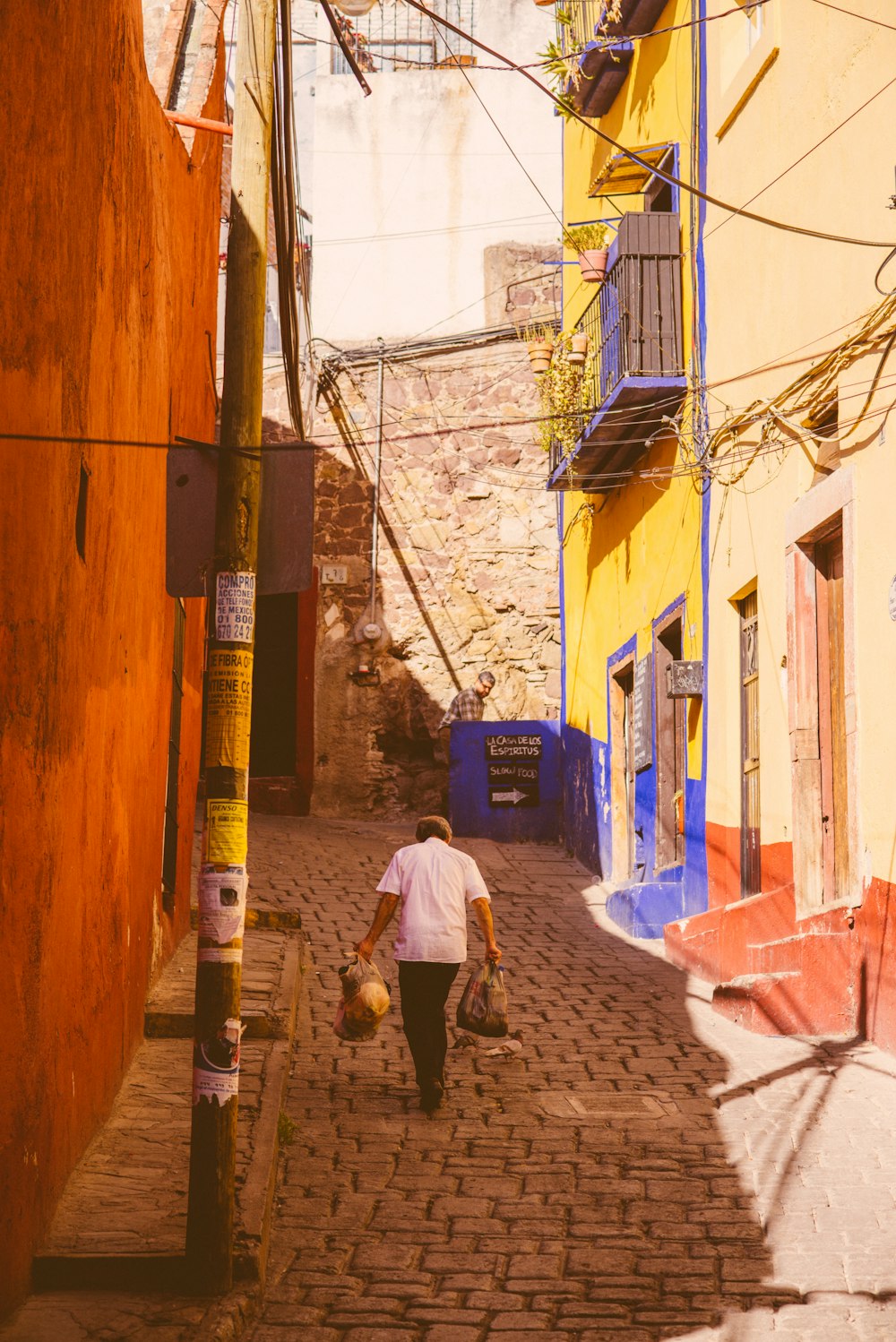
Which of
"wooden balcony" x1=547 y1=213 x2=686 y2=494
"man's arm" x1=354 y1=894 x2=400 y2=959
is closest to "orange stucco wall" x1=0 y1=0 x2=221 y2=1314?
"man's arm" x1=354 y1=894 x2=400 y2=959

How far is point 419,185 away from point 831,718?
1389 cm

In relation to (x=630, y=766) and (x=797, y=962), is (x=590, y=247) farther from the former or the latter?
(x=797, y=962)

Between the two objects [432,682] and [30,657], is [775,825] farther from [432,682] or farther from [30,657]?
[432,682]

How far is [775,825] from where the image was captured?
982cm

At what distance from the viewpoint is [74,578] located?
18.0ft

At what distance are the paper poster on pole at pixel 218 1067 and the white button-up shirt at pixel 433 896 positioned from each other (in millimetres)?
2666

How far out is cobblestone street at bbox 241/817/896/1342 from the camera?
15.9 feet

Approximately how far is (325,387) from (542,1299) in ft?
51.6

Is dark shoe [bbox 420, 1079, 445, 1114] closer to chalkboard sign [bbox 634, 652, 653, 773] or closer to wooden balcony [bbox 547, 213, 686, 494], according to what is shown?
chalkboard sign [bbox 634, 652, 653, 773]

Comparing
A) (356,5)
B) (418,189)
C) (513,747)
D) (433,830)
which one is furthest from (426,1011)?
(418,189)

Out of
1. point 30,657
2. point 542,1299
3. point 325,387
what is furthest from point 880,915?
point 325,387

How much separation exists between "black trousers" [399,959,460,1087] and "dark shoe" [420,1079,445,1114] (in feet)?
0.11

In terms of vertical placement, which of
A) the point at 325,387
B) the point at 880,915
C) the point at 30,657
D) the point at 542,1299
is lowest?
the point at 542,1299

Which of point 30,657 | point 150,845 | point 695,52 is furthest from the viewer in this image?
point 695,52
